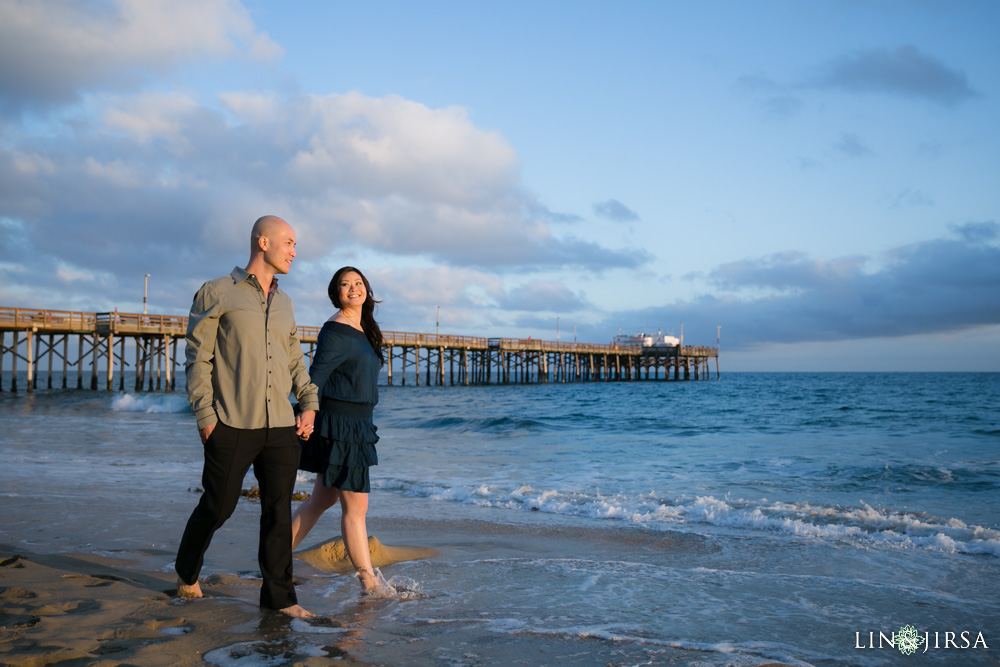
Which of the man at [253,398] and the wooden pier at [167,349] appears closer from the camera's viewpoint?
the man at [253,398]

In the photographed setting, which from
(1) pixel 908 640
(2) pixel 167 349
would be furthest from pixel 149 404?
(1) pixel 908 640

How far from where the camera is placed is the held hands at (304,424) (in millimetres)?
2961

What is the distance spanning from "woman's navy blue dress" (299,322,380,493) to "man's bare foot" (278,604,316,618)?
1.88ft

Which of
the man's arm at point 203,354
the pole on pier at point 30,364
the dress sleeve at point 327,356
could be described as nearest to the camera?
the man's arm at point 203,354

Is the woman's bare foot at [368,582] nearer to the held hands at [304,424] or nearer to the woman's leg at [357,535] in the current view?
the woman's leg at [357,535]

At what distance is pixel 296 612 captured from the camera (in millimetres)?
2934

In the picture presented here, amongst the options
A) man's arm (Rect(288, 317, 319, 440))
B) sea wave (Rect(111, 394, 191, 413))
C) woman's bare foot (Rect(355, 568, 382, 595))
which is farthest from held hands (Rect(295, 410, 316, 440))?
sea wave (Rect(111, 394, 191, 413))

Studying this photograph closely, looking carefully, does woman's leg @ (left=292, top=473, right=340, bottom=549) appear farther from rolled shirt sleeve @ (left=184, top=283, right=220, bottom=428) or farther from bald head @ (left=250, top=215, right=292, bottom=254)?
bald head @ (left=250, top=215, right=292, bottom=254)

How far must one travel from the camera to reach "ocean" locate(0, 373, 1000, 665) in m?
2.88

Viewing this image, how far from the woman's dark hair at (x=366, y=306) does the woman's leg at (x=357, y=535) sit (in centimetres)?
71

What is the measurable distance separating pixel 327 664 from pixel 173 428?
52.2 feet

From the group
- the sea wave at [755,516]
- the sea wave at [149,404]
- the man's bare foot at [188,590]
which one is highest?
the man's bare foot at [188,590]

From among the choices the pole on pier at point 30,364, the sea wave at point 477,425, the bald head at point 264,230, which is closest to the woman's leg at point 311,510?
the bald head at point 264,230

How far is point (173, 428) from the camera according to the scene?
16.4 m
